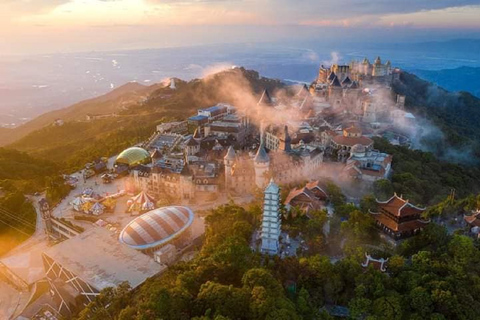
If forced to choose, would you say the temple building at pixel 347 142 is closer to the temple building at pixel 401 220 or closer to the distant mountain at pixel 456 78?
the temple building at pixel 401 220

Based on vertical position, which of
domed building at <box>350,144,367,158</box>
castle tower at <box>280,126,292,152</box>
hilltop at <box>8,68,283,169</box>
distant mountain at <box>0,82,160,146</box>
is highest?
castle tower at <box>280,126,292,152</box>

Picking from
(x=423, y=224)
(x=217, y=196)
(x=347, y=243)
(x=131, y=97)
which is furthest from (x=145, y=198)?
(x=131, y=97)

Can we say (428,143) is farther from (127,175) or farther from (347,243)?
(127,175)

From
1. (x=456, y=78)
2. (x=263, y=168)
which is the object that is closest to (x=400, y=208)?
(x=263, y=168)

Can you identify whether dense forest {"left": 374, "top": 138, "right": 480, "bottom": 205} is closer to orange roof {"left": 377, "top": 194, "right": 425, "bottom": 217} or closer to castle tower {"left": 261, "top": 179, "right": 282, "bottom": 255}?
orange roof {"left": 377, "top": 194, "right": 425, "bottom": 217}

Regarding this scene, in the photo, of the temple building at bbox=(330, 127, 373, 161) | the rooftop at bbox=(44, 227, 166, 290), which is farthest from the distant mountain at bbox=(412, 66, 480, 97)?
the rooftop at bbox=(44, 227, 166, 290)

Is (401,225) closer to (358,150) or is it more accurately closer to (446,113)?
(358,150)
